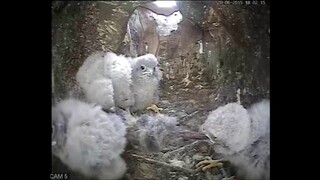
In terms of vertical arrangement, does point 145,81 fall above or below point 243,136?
above

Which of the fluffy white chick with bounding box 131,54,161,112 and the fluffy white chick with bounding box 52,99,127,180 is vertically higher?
the fluffy white chick with bounding box 131,54,161,112

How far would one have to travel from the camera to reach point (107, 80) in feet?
4.40

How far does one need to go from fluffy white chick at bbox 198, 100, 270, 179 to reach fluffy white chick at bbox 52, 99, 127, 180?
25 centimetres

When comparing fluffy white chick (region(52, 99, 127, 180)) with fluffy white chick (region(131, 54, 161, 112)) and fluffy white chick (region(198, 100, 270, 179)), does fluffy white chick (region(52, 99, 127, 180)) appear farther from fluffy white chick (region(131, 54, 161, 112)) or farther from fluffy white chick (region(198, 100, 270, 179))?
fluffy white chick (region(198, 100, 270, 179))

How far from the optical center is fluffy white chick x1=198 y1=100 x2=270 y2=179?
135 centimetres

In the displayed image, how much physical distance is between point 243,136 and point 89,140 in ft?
1.44

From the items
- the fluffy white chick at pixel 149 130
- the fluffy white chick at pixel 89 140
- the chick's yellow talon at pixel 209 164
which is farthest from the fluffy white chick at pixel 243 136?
the fluffy white chick at pixel 89 140

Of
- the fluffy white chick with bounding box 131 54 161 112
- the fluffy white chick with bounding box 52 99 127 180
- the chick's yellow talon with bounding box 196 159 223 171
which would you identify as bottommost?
the chick's yellow talon with bounding box 196 159 223 171

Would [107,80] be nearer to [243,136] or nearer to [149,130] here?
[149,130]

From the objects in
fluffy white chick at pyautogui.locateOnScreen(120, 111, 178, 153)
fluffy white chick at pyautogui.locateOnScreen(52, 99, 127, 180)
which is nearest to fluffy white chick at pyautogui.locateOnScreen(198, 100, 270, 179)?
fluffy white chick at pyautogui.locateOnScreen(120, 111, 178, 153)

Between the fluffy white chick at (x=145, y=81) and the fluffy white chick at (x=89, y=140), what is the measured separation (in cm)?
8

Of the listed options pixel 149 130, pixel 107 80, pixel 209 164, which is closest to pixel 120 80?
pixel 107 80

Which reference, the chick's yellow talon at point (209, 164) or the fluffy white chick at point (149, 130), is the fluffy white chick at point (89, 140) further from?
the chick's yellow talon at point (209, 164)
